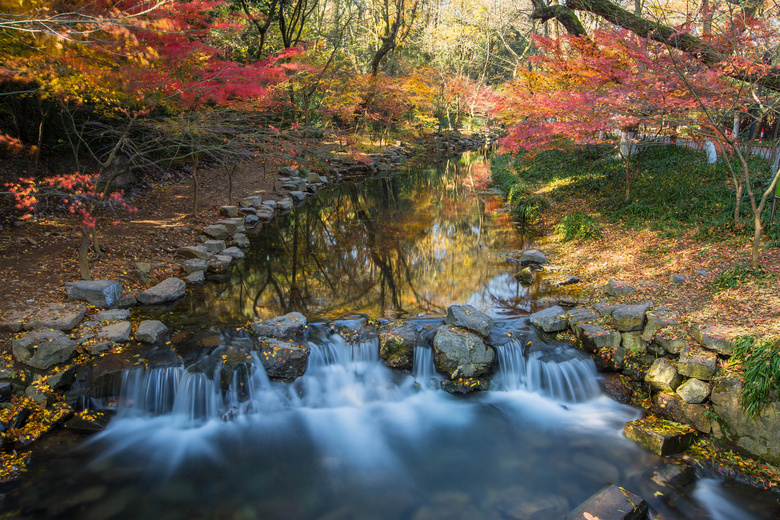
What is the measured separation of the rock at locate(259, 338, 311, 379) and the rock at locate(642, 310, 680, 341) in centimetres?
520

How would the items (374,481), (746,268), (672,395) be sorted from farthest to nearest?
1. (746,268)
2. (672,395)
3. (374,481)

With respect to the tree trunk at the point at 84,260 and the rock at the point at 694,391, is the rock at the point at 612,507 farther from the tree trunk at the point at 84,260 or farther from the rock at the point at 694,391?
the tree trunk at the point at 84,260

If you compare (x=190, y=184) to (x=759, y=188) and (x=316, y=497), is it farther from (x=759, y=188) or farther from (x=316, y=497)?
(x=759, y=188)

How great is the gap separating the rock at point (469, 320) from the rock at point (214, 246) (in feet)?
20.3

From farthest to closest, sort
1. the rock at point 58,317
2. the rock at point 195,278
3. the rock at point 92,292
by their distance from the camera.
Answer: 1. the rock at point 195,278
2. the rock at point 92,292
3. the rock at point 58,317

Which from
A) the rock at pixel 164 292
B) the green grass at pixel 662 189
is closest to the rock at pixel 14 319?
the rock at pixel 164 292

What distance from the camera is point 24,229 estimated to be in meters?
9.39

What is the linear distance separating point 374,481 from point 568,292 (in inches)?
228

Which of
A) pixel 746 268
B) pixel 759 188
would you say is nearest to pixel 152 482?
pixel 746 268

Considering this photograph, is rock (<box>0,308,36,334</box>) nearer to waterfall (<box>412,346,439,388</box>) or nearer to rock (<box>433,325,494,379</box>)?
waterfall (<box>412,346,439,388</box>)

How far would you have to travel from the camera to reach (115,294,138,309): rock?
799 centimetres

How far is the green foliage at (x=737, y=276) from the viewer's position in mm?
7375

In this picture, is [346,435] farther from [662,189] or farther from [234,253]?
[662,189]

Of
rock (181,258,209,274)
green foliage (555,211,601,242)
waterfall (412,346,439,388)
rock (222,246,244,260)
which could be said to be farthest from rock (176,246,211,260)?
green foliage (555,211,601,242)
